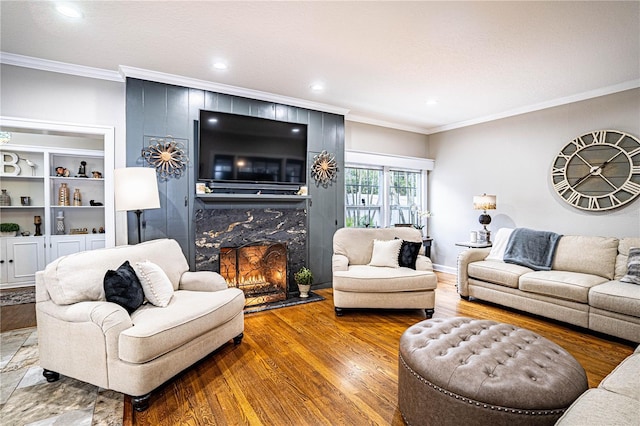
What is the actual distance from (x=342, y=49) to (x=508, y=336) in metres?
2.60

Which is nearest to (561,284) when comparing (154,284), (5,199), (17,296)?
(154,284)

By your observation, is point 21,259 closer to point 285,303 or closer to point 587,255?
point 285,303

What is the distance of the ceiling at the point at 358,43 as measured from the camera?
2.29 m

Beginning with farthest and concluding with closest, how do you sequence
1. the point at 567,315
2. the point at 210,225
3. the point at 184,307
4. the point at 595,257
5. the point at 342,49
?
the point at 210,225 → the point at 595,257 → the point at 567,315 → the point at 342,49 → the point at 184,307

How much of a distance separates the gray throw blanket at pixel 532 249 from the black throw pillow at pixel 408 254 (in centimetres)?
128

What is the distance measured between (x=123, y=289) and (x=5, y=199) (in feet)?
14.2

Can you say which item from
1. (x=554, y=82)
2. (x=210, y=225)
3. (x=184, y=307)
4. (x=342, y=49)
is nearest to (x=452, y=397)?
(x=184, y=307)

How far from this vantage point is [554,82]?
3.63 metres

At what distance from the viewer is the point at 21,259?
477 cm

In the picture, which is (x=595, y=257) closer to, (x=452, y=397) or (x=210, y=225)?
(x=452, y=397)

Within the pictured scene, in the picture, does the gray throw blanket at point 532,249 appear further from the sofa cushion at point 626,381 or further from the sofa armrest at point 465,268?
the sofa cushion at point 626,381

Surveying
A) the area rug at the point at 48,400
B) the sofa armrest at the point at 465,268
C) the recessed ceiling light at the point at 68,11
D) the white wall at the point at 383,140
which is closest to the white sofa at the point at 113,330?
the area rug at the point at 48,400

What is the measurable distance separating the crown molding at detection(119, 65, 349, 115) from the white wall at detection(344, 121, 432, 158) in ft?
1.52

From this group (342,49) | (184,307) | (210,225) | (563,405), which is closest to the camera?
(563,405)
